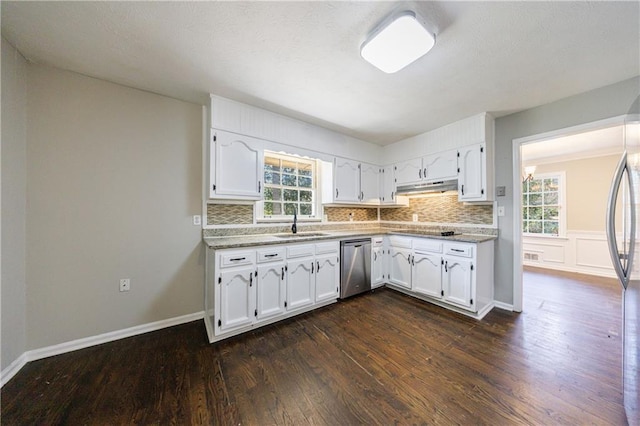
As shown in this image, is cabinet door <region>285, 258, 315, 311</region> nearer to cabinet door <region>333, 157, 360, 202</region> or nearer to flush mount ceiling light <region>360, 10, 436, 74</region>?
cabinet door <region>333, 157, 360, 202</region>

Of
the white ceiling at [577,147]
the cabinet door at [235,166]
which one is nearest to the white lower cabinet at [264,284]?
the cabinet door at [235,166]

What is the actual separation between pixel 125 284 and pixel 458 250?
3.56 metres

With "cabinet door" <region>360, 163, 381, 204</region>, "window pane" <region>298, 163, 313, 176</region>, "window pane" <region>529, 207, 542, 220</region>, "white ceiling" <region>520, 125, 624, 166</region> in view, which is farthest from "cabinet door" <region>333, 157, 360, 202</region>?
"window pane" <region>529, 207, 542, 220</region>

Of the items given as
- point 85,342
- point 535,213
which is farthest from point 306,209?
point 535,213

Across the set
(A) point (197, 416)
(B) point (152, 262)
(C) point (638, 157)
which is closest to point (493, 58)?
(C) point (638, 157)

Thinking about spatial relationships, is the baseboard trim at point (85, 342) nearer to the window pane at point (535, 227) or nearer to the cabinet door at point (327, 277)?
the cabinet door at point (327, 277)

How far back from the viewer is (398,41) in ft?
4.72

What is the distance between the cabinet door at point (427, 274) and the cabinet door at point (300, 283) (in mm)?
1447

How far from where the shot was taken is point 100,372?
165cm

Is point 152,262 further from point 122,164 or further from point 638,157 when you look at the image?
point 638,157

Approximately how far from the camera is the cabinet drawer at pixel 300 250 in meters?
2.46

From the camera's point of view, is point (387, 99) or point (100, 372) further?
point (387, 99)

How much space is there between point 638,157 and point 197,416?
2833 millimetres

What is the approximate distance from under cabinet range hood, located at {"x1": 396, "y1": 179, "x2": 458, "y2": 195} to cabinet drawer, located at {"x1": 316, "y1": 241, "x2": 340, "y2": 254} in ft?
4.96
